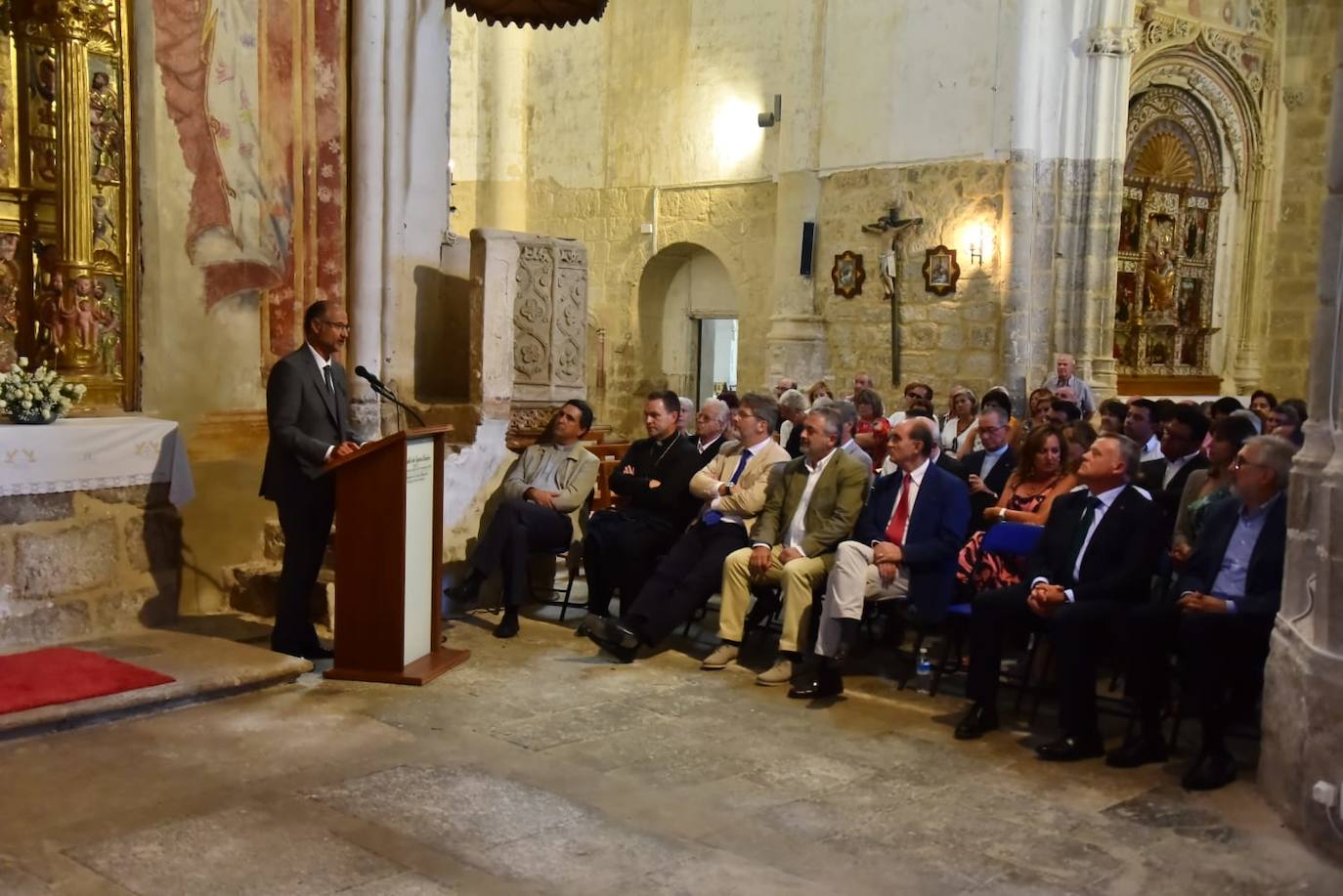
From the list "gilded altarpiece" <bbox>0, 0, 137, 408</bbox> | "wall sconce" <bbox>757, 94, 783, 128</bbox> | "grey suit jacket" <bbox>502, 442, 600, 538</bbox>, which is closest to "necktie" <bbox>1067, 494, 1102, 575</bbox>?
"grey suit jacket" <bbox>502, 442, 600, 538</bbox>

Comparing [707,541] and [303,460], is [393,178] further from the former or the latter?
[707,541]

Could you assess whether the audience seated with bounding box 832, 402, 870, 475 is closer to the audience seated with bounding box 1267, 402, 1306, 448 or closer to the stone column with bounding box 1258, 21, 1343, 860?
the audience seated with bounding box 1267, 402, 1306, 448

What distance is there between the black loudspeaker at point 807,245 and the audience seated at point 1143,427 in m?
6.81

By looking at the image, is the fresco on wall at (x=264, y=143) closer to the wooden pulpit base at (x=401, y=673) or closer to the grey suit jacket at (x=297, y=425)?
the grey suit jacket at (x=297, y=425)

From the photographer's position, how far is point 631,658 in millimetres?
6012

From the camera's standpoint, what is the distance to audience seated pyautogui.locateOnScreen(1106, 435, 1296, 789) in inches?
176

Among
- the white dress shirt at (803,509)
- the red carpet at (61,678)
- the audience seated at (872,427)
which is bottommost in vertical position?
the red carpet at (61,678)

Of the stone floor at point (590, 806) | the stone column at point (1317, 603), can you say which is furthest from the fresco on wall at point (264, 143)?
the stone column at point (1317, 603)

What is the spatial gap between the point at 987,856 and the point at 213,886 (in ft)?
6.85

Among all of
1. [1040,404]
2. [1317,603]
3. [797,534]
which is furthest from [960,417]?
[1317,603]

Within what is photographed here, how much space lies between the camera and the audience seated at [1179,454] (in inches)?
237

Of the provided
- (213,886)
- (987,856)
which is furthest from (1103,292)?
(213,886)

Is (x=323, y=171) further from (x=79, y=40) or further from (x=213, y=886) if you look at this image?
(x=213, y=886)

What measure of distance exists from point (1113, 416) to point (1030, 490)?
1726 millimetres
